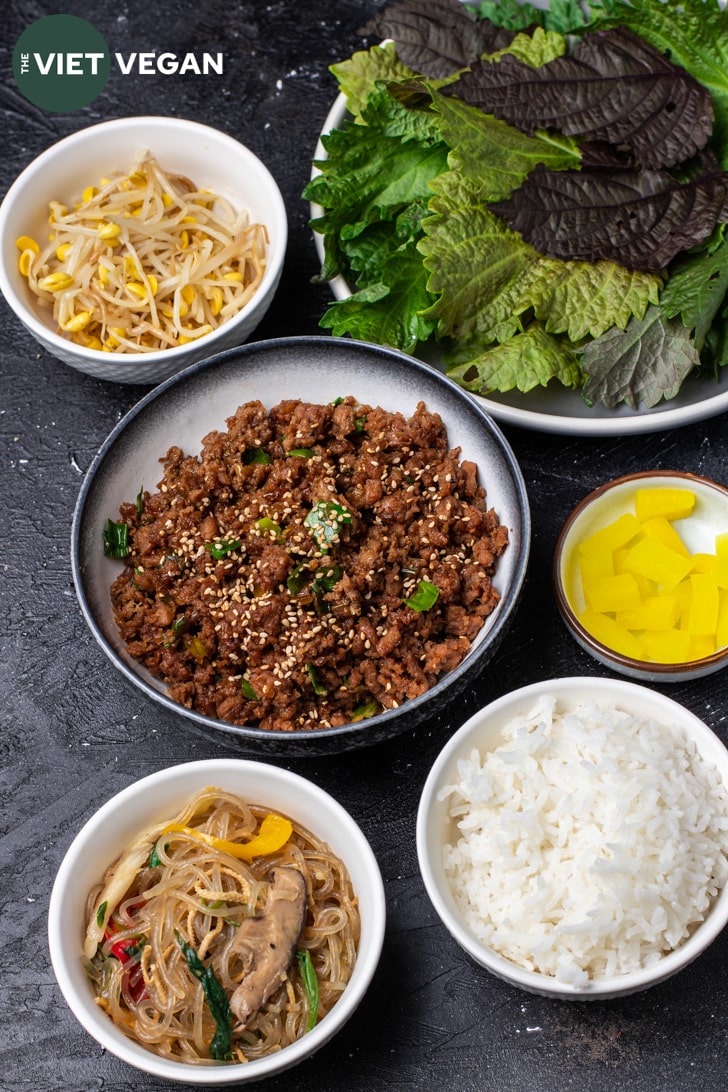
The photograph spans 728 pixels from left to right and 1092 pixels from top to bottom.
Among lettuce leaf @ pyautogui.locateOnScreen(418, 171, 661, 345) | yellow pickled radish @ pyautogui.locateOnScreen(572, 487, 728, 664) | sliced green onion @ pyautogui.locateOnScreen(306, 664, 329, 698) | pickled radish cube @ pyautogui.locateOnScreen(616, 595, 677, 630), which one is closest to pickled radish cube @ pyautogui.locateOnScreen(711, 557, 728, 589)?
yellow pickled radish @ pyautogui.locateOnScreen(572, 487, 728, 664)

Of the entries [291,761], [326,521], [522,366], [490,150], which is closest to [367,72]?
[490,150]

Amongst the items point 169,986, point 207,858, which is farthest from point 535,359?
point 169,986

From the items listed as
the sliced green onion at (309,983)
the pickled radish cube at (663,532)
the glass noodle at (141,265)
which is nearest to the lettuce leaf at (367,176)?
the glass noodle at (141,265)

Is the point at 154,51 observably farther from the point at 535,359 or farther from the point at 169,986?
the point at 169,986

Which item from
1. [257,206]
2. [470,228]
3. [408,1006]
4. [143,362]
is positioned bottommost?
[408,1006]

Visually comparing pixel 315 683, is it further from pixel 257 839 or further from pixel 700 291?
pixel 700 291
